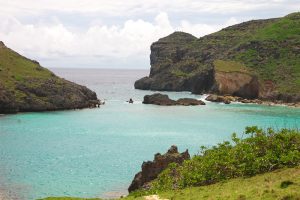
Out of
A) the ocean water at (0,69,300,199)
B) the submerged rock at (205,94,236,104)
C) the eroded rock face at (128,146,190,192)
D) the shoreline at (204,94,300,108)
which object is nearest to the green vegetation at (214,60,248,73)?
the shoreline at (204,94,300,108)

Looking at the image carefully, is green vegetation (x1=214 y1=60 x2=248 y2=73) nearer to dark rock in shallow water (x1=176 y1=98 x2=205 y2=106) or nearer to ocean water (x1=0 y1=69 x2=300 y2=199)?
ocean water (x1=0 y1=69 x2=300 y2=199)

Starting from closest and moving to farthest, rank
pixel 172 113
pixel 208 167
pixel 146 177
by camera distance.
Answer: pixel 208 167, pixel 146 177, pixel 172 113

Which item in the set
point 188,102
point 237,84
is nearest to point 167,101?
point 188,102

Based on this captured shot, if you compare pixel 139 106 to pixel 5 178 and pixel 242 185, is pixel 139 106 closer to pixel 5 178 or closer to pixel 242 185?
pixel 5 178

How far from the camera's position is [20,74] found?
162 meters

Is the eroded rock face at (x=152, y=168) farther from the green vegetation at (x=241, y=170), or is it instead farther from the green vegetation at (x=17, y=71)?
the green vegetation at (x=17, y=71)

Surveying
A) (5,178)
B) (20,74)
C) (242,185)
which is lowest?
(5,178)

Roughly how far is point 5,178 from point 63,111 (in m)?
86.3

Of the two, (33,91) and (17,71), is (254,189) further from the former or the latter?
(17,71)

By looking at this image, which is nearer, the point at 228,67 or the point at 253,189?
the point at 253,189

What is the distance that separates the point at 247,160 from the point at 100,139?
61112 mm

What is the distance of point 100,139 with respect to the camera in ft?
308

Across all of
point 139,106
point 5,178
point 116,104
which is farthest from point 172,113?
point 5,178

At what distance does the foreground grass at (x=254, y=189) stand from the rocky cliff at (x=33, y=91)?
11275cm
